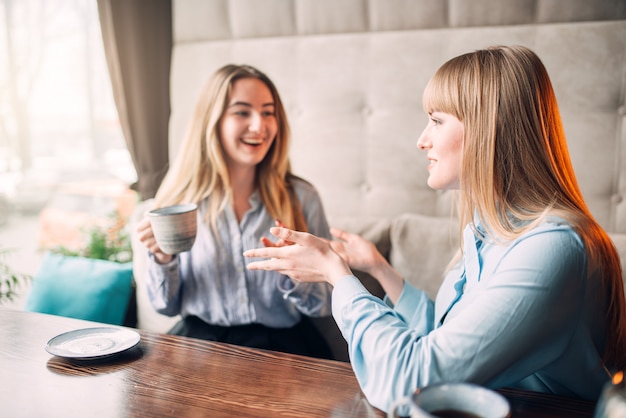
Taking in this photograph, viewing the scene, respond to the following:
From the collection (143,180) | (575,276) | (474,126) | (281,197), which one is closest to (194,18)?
(143,180)

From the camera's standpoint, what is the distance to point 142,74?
9.12ft

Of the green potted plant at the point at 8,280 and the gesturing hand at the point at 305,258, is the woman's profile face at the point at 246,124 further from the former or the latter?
the green potted plant at the point at 8,280

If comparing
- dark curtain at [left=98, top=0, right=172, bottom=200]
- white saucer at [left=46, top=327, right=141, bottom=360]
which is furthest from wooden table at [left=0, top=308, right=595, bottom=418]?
dark curtain at [left=98, top=0, right=172, bottom=200]

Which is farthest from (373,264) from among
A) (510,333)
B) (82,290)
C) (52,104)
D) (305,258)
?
(52,104)

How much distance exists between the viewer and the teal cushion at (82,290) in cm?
212

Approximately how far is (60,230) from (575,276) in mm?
2706

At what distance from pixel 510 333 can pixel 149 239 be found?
1109mm

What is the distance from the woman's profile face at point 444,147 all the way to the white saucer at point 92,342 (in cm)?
74

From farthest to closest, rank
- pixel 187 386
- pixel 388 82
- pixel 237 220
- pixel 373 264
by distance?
pixel 388 82 → pixel 237 220 → pixel 373 264 → pixel 187 386

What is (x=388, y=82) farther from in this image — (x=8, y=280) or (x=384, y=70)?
(x=8, y=280)

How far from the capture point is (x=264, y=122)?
196 cm

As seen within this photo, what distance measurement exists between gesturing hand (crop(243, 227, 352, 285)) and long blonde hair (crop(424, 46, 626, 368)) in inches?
12.0

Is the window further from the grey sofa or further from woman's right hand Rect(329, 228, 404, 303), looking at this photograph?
woman's right hand Rect(329, 228, 404, 303)

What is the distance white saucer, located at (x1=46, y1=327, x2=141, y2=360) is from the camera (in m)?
1.17
